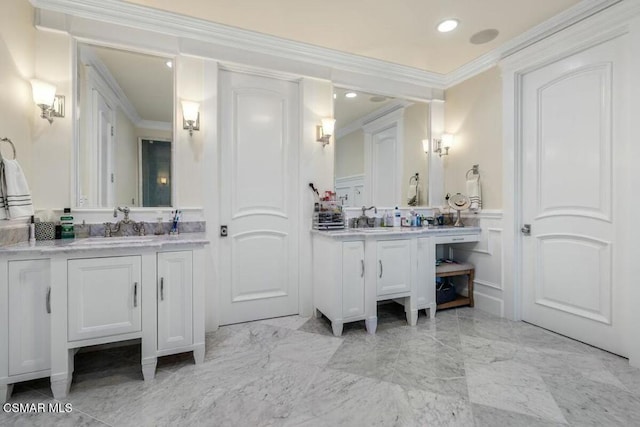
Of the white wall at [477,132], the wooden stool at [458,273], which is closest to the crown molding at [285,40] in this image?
the white wall at [477,132]

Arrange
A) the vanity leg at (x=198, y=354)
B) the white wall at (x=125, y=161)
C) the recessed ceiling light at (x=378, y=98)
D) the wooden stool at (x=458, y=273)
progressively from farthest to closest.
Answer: the recessed ceiling light at (x=378, y=98) → the wooden stool at (x=458, y=273) → the white wall at (x=125, y=161) → the vanity leg at (x=198, y=354)

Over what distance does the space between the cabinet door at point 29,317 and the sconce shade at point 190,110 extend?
4.63 ft

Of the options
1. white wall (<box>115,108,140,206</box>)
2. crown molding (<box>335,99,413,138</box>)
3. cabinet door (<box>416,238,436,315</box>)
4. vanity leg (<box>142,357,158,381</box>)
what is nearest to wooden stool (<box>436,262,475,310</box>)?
cabinet door (<box>416,238,436,315</box>)

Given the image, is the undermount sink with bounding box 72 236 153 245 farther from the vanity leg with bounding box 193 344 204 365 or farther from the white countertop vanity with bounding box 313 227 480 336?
the white countertop vanity with bounding box 313 227 480 336

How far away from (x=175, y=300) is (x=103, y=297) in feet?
1.28

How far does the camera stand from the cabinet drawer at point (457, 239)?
9.89 ft

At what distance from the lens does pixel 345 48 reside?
2979mm

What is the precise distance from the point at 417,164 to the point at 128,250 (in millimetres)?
2998

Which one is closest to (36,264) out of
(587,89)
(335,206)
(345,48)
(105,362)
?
(105,362)

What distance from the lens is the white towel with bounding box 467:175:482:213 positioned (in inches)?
127

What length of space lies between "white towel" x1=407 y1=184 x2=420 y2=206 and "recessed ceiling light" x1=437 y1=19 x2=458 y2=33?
5.12ft

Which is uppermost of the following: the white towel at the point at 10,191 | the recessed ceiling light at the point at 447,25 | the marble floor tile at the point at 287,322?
the recessed ceiling light at the point at 447,25

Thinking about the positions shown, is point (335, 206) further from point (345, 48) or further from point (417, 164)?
point (345, 48)

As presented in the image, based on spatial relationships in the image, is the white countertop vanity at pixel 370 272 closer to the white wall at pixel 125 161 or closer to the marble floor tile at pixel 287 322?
the marble floor tile at pixel 287 322
